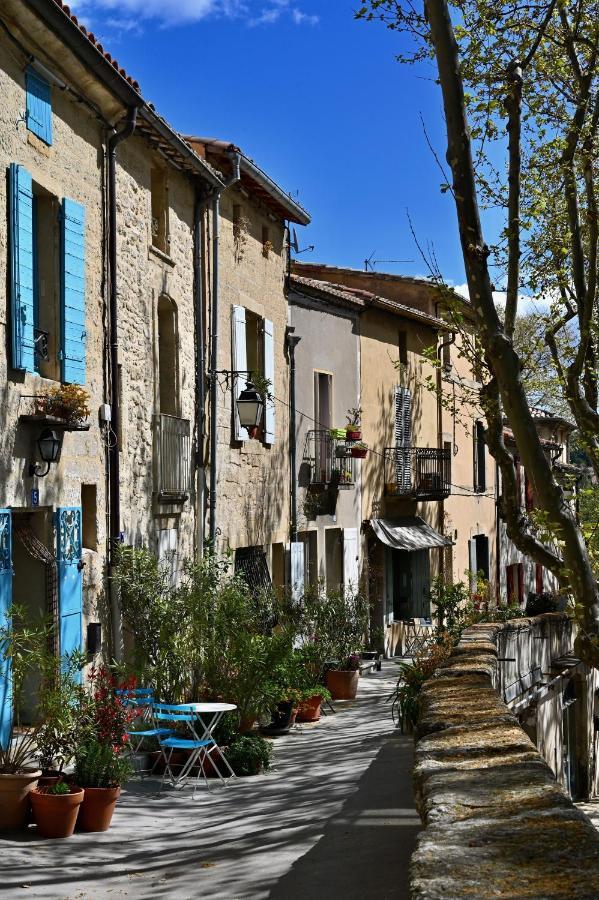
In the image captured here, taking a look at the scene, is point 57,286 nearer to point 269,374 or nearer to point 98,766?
point 98,766

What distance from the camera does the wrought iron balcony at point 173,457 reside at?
13219 mm

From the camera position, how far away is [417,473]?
24750 mm

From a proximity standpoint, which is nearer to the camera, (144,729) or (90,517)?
(144,729)

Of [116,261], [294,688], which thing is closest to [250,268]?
[116,261]

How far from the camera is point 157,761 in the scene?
34.9 ft

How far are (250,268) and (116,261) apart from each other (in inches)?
209

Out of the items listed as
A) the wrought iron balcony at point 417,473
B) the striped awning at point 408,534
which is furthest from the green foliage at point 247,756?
the wrought iron balcony at point 417,473

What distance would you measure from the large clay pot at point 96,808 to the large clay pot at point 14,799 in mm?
412

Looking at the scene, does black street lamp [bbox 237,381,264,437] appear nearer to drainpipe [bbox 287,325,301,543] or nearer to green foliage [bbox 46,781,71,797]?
drainpipe [bbox 287,325,301,543]

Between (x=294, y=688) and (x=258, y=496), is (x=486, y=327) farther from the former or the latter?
(x=258, y=496)

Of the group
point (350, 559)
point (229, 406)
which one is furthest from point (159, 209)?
point (350, 559)

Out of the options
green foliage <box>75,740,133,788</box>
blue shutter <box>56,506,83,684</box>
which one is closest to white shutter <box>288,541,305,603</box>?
blue shutter <box>56,506,83,684</box>

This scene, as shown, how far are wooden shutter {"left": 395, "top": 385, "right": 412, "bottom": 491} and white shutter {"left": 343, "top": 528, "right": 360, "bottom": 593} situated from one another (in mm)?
2868

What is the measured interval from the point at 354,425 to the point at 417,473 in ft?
14.3
